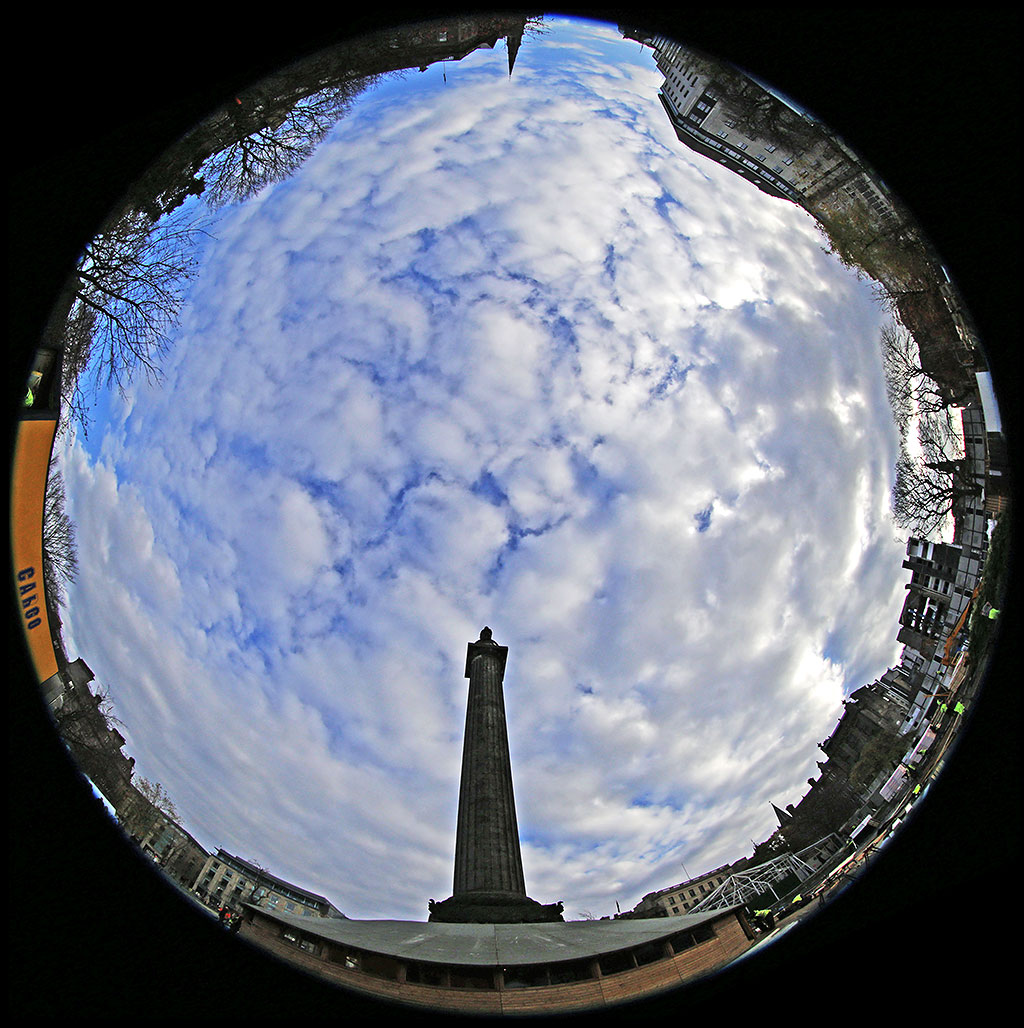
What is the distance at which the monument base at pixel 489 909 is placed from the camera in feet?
47.4

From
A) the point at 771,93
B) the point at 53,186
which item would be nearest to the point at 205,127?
the point at 53,186

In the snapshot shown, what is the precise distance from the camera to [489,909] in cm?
1623

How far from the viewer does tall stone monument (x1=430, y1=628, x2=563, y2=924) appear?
53.3ft

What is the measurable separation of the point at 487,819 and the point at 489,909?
4.40 m

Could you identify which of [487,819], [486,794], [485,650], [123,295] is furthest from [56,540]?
[486,794]

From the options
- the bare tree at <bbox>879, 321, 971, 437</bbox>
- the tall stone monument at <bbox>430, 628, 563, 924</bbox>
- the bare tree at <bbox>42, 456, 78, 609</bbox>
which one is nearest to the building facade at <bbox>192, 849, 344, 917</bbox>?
the bare tree at <bbox>42, 456, 78, 609</bbox>

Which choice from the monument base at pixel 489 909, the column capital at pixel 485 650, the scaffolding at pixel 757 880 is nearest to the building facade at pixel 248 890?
the scaffolding at pixel 757 880

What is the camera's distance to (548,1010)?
612 centimetres

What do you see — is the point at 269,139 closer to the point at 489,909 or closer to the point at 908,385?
the point at 908,385

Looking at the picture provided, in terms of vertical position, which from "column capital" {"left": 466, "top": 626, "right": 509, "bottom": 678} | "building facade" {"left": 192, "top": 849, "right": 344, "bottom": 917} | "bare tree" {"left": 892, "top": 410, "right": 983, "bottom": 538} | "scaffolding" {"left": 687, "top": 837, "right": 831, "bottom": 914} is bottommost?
"scaffolding" {"left": 687, "top": 837, "right": 831, "bottom": 914}

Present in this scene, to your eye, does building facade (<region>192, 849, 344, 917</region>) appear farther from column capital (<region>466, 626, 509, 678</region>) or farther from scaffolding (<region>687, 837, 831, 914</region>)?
column capital (<region>466, 626, 509, 678</region>)

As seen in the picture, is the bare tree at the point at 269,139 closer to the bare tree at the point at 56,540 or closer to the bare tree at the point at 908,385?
the bare tree at the point at 56,540

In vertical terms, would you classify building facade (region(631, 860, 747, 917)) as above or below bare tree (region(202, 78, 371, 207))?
below

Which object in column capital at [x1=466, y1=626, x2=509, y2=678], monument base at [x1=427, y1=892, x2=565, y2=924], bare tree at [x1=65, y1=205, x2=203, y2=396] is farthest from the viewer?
column capital at [x1=466, y1=626, x2=509, y2=678]
